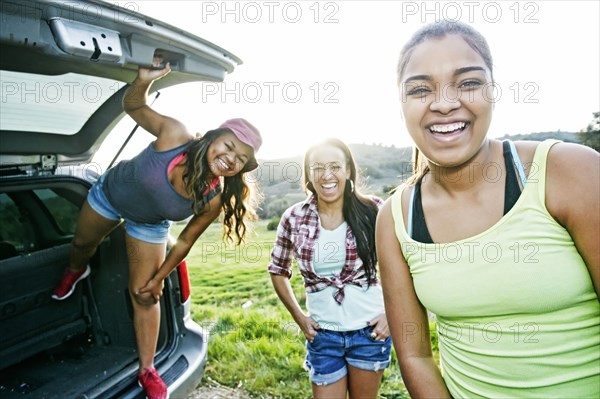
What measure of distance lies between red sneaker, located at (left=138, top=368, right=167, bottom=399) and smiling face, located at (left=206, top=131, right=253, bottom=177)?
1.23 m

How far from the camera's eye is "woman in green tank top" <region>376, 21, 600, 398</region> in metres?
1.08

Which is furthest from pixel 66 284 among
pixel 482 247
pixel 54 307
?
pixel 482 247

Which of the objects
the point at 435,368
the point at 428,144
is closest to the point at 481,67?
the point at 428,144

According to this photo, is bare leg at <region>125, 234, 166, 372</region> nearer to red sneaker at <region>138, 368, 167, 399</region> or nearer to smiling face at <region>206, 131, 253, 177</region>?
red sneaker at <region>138, 368, 167, 399</region>

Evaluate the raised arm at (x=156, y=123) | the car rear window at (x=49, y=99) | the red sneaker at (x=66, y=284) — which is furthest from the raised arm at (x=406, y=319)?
the red sneaker at (x=66, y=284)

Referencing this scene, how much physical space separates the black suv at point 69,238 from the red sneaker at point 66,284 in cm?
10

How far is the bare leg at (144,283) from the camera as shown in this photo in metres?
2.78

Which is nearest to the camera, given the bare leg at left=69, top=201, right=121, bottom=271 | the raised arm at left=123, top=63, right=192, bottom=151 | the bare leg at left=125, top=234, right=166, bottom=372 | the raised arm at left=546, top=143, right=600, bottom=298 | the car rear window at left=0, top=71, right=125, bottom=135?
the raised arm at left=546, top=143, right=600, bottom=298

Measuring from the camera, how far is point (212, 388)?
339 cm

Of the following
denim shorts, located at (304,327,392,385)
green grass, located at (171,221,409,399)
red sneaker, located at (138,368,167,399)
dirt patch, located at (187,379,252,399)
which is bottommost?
dirt patch, located at (187,379,252,399)

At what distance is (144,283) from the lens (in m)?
2.83

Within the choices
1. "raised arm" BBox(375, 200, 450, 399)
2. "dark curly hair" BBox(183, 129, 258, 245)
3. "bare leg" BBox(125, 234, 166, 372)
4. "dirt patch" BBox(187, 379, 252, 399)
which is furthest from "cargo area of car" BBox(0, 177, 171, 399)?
"raised arm" BBox(375, 200, 450, 399)

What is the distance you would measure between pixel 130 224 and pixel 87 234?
1.24 feet

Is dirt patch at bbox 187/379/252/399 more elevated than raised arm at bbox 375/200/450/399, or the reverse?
raised arm at bbox 375/200/450/399
